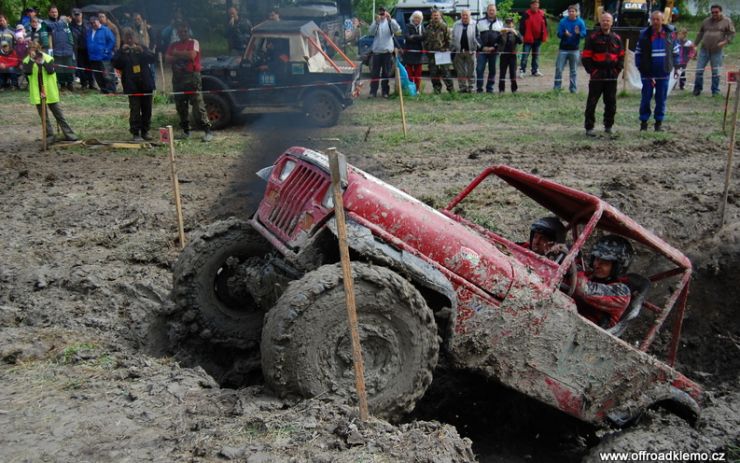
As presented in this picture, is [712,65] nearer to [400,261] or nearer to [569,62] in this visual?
[569,62]

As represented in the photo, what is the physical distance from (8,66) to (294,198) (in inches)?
707

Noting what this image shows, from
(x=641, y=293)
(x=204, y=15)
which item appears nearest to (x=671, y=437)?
(x=641, y=293)

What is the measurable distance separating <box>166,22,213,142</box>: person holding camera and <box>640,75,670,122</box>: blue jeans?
821 cm

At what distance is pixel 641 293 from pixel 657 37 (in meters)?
9.67

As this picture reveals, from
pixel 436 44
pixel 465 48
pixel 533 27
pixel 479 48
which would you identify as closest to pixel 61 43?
pixel 436 44

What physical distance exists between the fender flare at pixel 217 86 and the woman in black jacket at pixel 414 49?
16.6 feet

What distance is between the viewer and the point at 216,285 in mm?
6621

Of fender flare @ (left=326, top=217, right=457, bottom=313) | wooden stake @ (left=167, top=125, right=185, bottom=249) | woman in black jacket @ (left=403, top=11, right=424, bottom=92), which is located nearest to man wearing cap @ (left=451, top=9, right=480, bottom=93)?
woman in black jacket @ (left=403, top=11, right=424, bottom=92)

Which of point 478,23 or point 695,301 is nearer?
point 695,301

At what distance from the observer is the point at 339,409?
4.76m

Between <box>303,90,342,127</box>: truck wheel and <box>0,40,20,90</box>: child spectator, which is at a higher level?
<box>0,40,20,90</box>: child spectator

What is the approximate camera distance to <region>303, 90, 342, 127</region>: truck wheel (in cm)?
1523

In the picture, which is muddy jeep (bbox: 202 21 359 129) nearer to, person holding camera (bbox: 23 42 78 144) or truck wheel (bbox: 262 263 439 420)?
person holding camera (bbox: 23 42 78 144)

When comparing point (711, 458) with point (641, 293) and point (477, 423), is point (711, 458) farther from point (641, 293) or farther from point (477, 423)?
point (477, 423)
